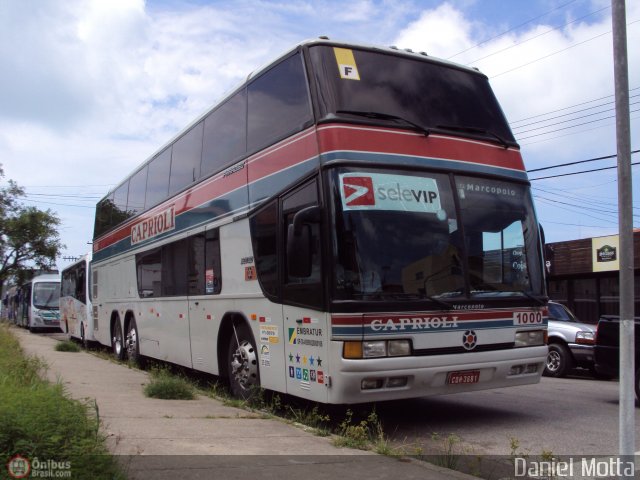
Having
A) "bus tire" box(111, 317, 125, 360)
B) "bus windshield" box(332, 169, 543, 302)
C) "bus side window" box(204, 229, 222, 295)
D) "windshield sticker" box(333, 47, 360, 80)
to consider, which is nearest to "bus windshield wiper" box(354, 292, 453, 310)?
"bus windshield" box(332, 169, 543, 302)

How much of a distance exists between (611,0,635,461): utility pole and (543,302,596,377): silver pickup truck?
9.39 meters

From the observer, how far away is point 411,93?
7.45 m

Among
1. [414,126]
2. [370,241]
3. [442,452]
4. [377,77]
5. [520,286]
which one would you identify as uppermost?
[377,77]

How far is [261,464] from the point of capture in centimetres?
509

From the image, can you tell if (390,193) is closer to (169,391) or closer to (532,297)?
(532,297)

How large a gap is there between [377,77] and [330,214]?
6.43ft

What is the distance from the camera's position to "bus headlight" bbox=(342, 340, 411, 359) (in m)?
6.21

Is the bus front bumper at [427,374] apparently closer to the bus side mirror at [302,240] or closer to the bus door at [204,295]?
the bus side mirror at [302,240]

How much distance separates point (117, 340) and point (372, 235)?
11.4 m

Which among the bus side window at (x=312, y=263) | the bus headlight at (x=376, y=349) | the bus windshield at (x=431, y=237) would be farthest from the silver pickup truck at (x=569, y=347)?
the bus side window at (x=312, y=263)

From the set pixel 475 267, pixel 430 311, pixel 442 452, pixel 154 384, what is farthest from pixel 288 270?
pixel 154 384

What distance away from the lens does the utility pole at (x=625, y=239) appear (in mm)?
3990

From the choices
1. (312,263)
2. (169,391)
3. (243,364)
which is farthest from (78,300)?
(312,263)

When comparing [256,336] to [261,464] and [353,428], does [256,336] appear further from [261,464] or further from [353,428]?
[261,464]
